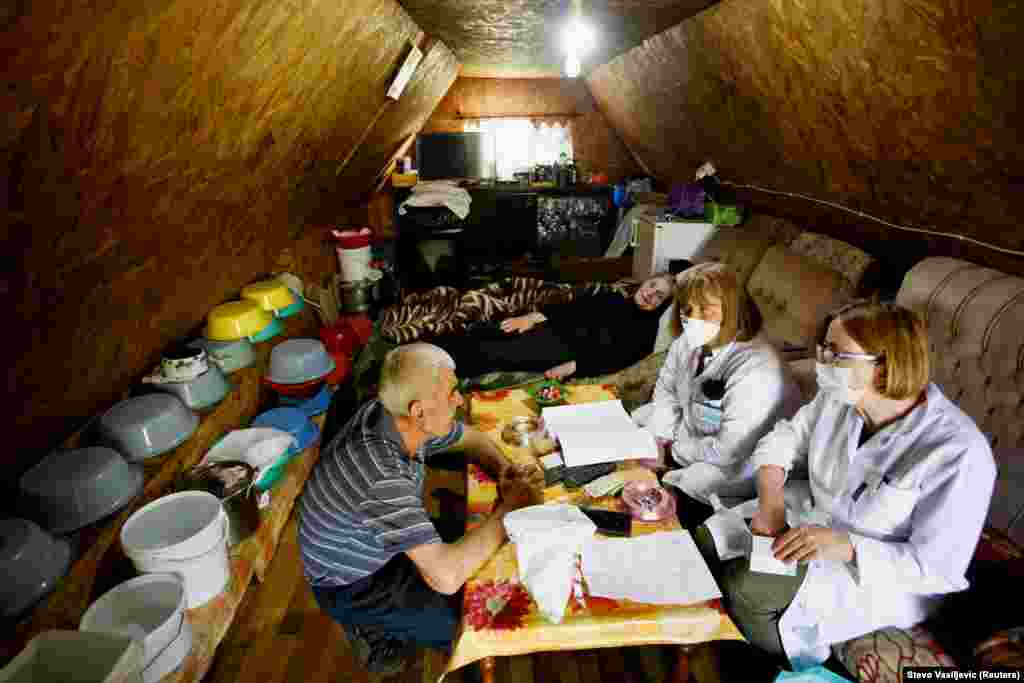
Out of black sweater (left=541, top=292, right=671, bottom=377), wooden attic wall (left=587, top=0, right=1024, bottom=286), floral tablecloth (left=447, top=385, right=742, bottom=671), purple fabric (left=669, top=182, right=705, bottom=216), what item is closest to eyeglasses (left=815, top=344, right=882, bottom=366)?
floral tablecloth (left=447, top=385, right=742, bottom=671)

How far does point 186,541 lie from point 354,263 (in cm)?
352

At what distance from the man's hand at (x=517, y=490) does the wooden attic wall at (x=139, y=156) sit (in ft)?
4.19

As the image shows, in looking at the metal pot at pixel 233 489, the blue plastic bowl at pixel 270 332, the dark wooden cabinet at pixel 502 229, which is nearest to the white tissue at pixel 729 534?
the metal pot at pixel 233 489

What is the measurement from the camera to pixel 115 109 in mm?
1124

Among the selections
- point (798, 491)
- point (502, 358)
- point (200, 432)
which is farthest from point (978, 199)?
point (200, 432)

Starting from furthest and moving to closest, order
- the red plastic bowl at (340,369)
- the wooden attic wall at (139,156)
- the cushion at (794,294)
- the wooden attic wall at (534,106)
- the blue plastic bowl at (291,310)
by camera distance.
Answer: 1. the wooden attic wall at (534,106)
2. the red plastic bowl at (340,369)
3. the blue plastic bowl at (291,310)
4. the cushion at (794,294)
5. the wooden attic wall at (139,156)

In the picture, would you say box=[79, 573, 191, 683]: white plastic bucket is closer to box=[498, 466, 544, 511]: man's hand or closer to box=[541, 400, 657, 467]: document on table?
box=[498, 466, 544, 511]: man's hand

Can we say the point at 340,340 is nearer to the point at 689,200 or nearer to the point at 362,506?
the point at 362,506

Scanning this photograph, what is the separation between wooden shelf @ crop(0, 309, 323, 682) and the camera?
1.44 metres

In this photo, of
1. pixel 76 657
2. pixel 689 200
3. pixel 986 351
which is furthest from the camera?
pixel 689 200

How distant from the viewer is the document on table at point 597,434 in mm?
1693

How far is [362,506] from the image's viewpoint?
137 cm

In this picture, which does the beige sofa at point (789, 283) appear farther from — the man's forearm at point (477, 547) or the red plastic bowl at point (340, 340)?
the red plastic bowl at point (340, 340)

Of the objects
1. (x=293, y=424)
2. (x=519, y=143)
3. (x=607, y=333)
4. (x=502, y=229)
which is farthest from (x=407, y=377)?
(x=519, y=143)
